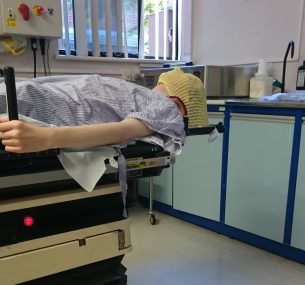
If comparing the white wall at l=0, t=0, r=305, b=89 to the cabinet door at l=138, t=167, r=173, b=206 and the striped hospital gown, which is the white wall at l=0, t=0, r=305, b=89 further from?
the striped hospital gown

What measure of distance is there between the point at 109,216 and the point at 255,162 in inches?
38.2

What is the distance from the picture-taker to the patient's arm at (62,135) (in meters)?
0.68

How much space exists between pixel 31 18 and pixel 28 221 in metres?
1.29

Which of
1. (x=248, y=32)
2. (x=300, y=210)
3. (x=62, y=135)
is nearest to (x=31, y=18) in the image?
(x=62, y=135)

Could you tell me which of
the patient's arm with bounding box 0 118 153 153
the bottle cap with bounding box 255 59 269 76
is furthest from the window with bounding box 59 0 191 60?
the patient's arm with bounding box 0 118 153 153

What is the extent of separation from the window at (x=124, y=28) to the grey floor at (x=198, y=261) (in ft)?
4.07

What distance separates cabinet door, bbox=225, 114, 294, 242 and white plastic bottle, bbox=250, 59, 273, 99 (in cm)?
35

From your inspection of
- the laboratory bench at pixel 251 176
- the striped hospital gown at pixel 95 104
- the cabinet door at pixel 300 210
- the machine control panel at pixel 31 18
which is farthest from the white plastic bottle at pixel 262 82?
the machine control panel at pixel 31 18

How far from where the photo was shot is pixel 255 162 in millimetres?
1627

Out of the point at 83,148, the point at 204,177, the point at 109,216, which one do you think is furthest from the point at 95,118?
the point at 204,177

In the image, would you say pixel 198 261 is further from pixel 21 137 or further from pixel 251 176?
pixel 21 137

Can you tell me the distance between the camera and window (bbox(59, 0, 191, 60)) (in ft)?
6.67

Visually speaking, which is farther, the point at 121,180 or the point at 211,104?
the point at 211,104

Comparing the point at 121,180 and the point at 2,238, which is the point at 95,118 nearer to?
the point at 121,180
